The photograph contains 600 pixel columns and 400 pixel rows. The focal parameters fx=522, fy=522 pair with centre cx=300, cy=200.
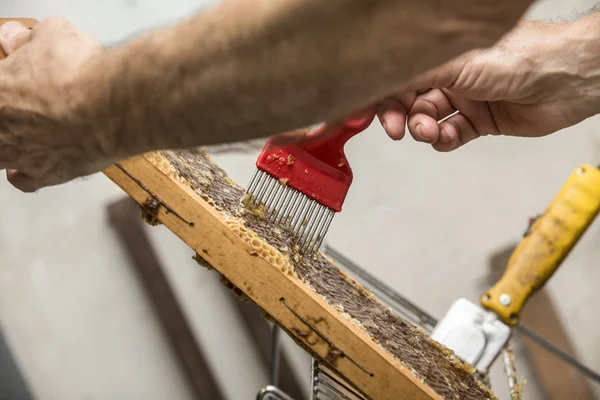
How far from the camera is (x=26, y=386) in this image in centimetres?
124

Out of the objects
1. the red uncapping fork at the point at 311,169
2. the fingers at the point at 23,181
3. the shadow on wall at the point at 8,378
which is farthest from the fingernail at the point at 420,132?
the shadow on wall at the point at 8,378

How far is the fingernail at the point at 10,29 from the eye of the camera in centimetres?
62

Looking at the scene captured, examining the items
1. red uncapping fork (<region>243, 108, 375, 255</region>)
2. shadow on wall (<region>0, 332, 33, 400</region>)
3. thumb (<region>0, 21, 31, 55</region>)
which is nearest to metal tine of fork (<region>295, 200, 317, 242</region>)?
red uncapping fork (<region>243, 108, 375, 255</region>)

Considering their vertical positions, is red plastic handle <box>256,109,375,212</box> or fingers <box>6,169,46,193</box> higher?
red plastic handle <box>256,109,375,212</box>

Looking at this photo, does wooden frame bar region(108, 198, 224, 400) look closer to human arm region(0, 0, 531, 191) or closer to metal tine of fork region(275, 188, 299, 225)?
metal tine of fork region(275, 188, 299, 225)

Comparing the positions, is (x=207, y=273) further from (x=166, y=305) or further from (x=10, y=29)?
(x=10, y=29)

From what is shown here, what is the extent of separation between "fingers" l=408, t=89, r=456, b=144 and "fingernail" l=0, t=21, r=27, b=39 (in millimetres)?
581

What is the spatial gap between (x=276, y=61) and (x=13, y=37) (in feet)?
1.41

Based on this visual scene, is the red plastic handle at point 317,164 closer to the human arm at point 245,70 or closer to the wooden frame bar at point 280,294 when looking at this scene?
the wooden frame bar at point 280,294

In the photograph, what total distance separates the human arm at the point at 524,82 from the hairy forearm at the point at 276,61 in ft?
1.54

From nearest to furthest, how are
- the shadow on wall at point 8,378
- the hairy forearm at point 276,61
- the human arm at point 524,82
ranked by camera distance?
the hairy forearm at point 276,61 < the human arm at point 524,82 < the shadow on wall at point 8,378

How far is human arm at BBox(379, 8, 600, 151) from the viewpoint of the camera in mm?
816

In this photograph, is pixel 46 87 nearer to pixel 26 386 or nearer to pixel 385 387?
pixel 385 387

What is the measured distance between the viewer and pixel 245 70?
0.36m
